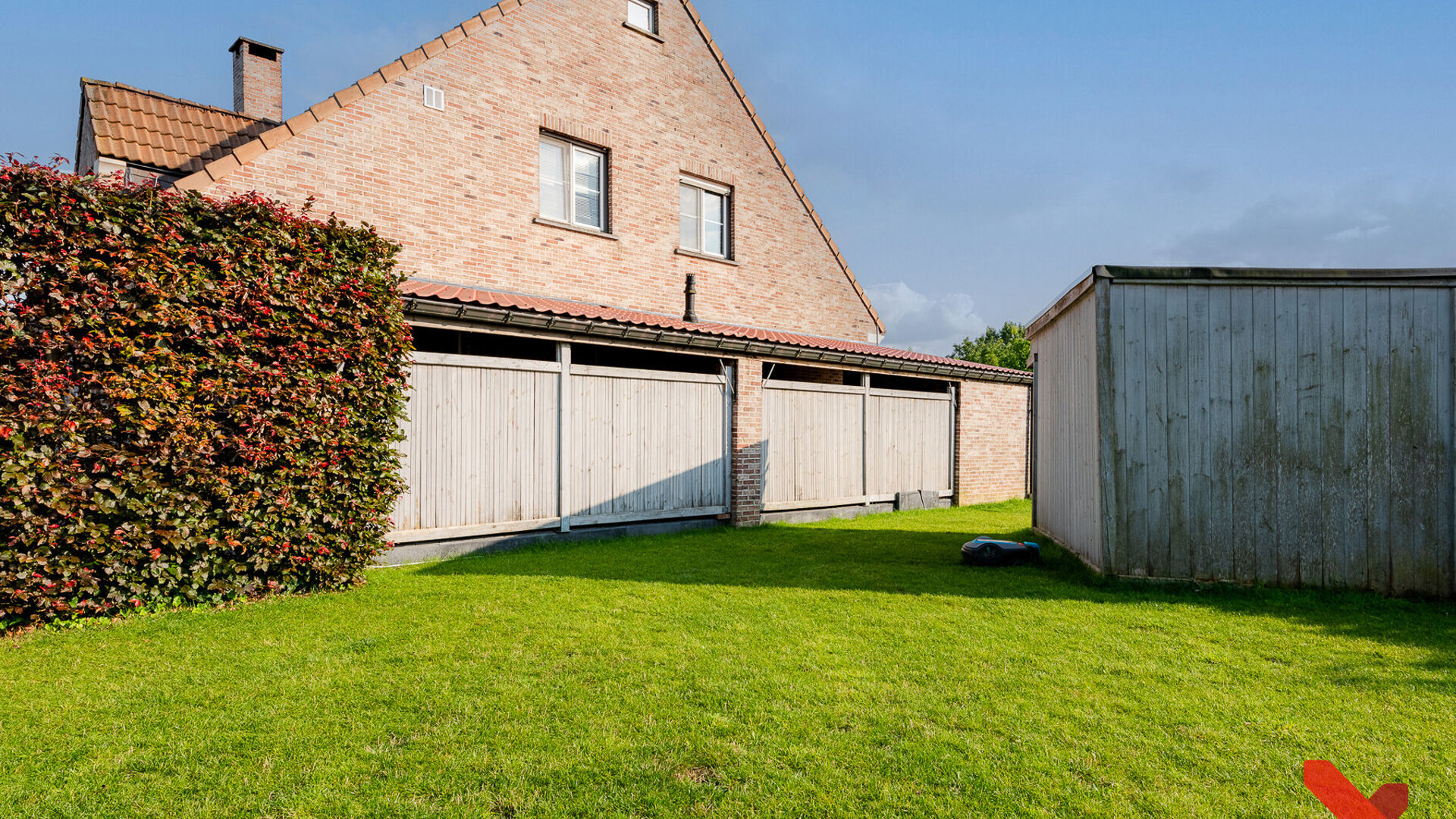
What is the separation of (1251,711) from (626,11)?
12506 mm

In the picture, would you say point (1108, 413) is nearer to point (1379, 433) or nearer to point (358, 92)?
point (1379, 433)

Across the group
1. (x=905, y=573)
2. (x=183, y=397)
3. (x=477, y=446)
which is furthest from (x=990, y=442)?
(x=183, y=397)

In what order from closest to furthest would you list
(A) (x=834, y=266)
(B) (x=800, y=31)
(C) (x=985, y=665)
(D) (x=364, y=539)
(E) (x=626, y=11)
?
(C) (x=985, y=665)
(D) (x=364, y=539)
(B) (x=800, y=31)
(E) (x=626, y=11)
(A) (x=834, y=266)

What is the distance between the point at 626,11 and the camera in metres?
12.1

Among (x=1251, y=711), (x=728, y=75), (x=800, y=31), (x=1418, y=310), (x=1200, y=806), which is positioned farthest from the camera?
(x=728, y=75)

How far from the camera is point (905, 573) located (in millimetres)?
6777

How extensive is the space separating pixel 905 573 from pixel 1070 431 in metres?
2.37

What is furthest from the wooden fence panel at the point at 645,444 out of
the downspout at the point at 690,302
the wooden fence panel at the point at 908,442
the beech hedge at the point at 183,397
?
the wooden fence panel at the point at 908,442

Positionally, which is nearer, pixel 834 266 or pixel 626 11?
pixel 626 11

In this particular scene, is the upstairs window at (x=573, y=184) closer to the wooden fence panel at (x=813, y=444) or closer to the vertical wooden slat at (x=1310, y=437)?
the wooden fence panel at (x=813, y=444)

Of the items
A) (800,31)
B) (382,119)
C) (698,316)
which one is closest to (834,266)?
(698,316)

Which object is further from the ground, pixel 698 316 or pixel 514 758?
pixel 698 316

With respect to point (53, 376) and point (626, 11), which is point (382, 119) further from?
point (53, 376)

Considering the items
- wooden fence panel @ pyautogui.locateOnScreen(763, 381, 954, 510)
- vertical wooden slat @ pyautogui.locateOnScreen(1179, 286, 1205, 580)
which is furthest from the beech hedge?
vertical wooden slat @ pyautogui.locateOnScreen(1179, 286, 1205, 580)
